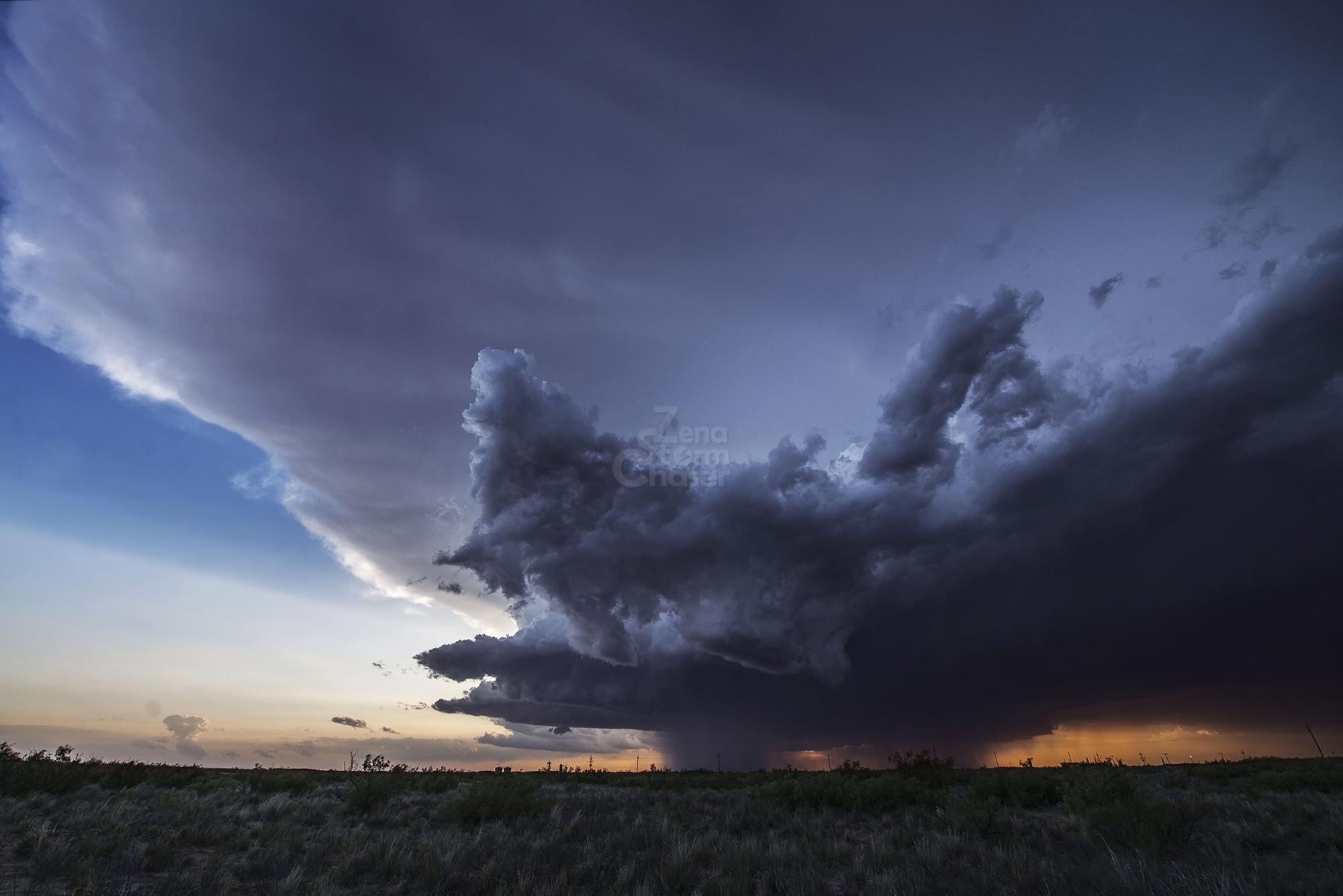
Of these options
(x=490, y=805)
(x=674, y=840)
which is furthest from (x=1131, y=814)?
(x=490, y=805)

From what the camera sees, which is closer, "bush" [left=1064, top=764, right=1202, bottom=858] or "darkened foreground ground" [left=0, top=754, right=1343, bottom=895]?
"darkened foreground ground" [left=0, top=754, right=1343, bottom=895]

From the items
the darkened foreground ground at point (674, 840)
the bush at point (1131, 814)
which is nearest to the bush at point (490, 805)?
the darkened foreground ground at point (674, 840)

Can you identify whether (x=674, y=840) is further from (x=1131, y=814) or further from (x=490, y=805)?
(x=1131, y=814)

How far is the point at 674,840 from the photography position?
16078mm

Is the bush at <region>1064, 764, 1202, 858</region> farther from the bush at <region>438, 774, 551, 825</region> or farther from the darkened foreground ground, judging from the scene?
the bush at <region>438, 774, 551, 825</region>

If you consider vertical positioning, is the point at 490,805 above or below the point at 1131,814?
below

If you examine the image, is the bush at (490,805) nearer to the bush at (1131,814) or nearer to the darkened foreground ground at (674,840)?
the darkened foreground ground at (674,840)

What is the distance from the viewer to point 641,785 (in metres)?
39.6

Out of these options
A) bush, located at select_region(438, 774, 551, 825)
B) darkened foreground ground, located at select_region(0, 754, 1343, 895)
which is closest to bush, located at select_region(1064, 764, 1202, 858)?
darkened foreground ground, located at select_region(0, 754, 1343, 895)

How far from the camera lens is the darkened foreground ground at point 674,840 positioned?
11.7 meters

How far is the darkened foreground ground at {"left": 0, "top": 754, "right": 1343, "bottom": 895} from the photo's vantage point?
11719 mm

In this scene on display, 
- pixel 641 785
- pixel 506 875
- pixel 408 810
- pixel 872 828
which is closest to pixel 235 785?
pixel 408 810

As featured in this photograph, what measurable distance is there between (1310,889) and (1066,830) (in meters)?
8.99

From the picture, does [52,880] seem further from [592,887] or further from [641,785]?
[641,785]
